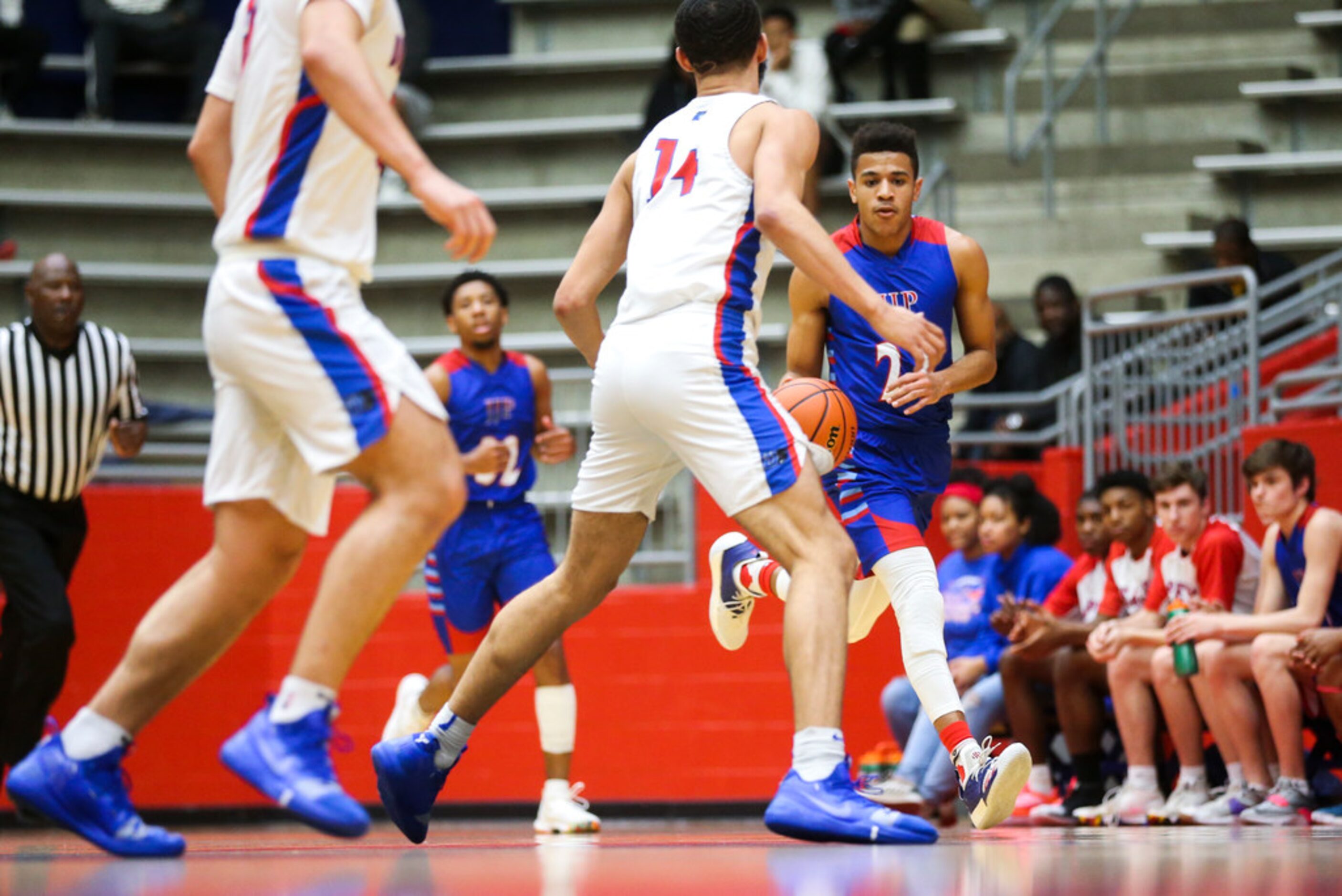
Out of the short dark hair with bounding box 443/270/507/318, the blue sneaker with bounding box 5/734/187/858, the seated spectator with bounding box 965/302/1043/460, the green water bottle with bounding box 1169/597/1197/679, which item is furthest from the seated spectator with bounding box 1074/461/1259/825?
the blue sneaker with bounding box 5/734/187/858

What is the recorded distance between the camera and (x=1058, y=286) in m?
10.2

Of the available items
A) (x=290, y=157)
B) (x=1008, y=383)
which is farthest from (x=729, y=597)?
(x=1008, y=383)

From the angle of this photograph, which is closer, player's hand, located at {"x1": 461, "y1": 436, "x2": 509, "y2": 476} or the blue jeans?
player's hand, located at {"x1": 461, "y1": 436, "x2": 509, "y2": 476}

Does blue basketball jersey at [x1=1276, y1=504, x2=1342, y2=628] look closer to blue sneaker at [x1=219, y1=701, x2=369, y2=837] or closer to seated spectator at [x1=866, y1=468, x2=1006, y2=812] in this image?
seated spectator at [x1=866, y1=468, x2=1006, y2=812]

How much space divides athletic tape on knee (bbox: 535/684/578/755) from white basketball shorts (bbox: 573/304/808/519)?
2761 millimetres

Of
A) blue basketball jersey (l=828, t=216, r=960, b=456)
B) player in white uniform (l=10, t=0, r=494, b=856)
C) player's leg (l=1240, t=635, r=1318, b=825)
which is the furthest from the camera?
player's leg (l=1240, t=635, r=1318, b=825)

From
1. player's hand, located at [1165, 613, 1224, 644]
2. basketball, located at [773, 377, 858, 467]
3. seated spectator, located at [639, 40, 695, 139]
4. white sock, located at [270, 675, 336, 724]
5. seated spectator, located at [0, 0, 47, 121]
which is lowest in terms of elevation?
player's hand, located at [1165, 613, 1224, 644]

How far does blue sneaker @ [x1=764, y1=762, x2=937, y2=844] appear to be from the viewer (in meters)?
3.73

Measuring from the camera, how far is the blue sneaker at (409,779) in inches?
171

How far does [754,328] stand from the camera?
4.29m

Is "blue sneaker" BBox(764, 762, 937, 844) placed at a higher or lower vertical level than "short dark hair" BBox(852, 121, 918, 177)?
lower

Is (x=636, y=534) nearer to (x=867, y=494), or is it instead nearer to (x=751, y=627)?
(x=867, y=494)

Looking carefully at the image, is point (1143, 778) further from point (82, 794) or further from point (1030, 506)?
point (82, 794)

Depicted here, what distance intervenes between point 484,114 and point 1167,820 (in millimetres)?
8389
